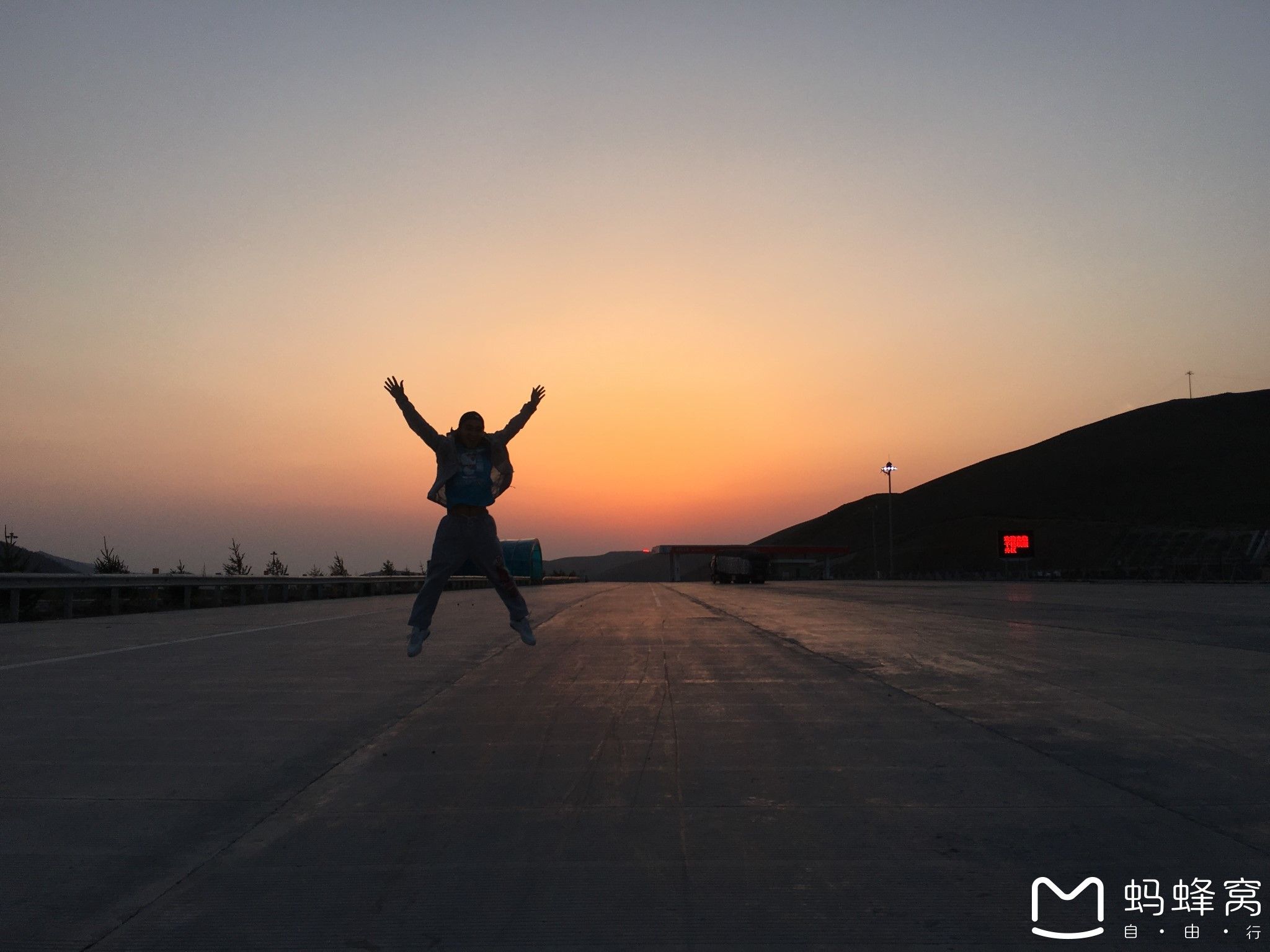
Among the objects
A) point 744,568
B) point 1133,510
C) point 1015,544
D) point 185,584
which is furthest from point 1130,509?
point 185,584

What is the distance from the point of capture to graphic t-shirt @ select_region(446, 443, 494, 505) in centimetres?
945

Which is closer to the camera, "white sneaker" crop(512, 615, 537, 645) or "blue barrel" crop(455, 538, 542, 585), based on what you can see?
"white sneaker" crop(512, 615, 537, 645)

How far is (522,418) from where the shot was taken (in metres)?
9.69

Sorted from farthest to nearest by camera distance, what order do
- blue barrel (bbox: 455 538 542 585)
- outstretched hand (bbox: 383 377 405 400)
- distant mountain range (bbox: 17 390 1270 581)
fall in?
distant mountain range (bbox: 17 390 1270 581), blue barrel (bbox: 455 538 542 585), outstretched hand (bbox: 383 377 405 400)

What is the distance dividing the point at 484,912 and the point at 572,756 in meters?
2.75

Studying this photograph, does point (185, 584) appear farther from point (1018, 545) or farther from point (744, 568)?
point (1018, 545)

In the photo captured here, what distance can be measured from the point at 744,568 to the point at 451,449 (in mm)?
Answer: 70908

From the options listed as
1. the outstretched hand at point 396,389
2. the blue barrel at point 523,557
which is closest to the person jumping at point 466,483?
the outstretched hand at point 396,389

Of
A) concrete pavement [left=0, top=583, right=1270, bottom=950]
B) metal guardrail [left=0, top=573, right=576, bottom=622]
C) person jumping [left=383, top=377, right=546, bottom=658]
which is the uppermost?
person jumping [left=383, top=377, right=546, bottom=658]

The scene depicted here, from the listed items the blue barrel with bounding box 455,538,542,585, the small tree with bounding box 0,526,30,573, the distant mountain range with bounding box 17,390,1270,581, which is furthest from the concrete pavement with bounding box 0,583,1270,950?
the distant mountain range with bounding box 17,390,1270,581

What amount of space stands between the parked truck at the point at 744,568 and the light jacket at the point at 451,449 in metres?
69.4

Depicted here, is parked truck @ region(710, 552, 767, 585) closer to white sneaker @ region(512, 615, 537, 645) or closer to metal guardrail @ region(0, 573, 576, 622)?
metal guardrail @ region(0, 573, 576, 622)

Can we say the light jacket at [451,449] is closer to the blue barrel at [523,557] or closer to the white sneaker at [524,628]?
the white sneaker at [524,628]

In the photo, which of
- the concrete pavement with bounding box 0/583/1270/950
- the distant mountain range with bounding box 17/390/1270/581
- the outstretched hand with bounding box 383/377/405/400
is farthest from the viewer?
the distant mountain range with bounding box 17/390/1270/581
